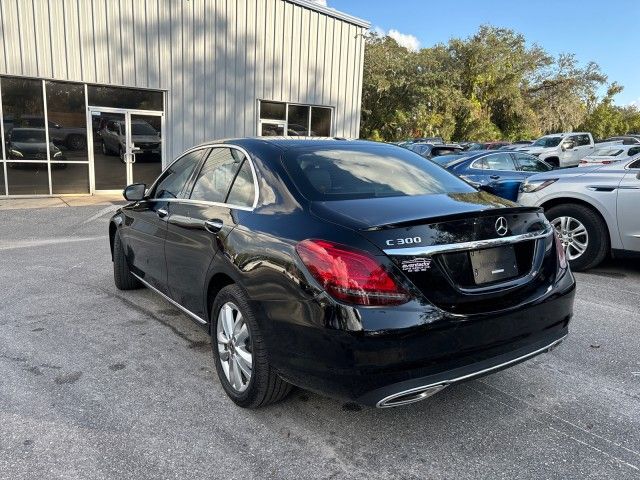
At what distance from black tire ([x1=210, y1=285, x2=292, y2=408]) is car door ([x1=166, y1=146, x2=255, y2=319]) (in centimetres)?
38

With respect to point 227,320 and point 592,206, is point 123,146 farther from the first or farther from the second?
point 227,320

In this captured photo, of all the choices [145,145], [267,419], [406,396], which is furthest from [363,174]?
[145,145]

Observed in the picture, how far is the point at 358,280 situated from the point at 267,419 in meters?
1.10

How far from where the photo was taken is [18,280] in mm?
5695

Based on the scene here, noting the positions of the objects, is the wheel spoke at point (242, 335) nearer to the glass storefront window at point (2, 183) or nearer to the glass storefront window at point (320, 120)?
the glass storefront window at point (2, 183)

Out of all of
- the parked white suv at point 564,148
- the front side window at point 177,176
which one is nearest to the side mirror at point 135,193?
the front side window at point 177,176

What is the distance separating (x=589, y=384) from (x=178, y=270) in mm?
2870

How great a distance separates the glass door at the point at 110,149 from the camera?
519 inches

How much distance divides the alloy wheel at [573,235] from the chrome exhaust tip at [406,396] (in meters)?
4.50

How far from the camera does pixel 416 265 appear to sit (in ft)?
7.86

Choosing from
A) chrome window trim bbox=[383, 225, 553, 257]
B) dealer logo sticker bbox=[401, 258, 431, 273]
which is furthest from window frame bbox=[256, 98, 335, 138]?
dealer logo sticker bbox=[401, 258, 431, 273]

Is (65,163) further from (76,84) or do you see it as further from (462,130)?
(462,130)

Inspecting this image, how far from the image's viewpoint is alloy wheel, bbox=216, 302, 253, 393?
115 inches

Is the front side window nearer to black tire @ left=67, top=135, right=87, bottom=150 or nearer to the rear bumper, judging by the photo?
the rear bumper
